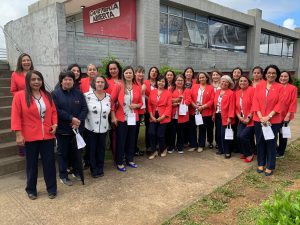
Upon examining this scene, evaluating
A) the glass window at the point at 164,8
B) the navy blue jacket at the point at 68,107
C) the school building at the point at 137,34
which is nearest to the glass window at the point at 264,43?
the school building at the point at 137,34

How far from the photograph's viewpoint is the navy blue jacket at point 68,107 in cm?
422

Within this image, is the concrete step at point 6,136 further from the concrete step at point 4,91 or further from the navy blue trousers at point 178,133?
the navy blue trousers at point 178,133

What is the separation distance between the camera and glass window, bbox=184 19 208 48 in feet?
45.2

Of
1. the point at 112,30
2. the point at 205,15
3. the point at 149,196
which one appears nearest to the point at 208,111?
the point at 149,196

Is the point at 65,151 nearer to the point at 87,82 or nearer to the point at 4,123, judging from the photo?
the point at 87,82

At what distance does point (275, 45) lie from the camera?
22.8 m

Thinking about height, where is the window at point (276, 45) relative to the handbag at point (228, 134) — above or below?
above

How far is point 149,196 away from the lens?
4.03m

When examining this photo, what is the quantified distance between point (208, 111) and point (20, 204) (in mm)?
4104

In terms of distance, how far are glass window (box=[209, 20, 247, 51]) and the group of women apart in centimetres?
1015

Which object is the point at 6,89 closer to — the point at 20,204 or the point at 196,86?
the point at 20,204

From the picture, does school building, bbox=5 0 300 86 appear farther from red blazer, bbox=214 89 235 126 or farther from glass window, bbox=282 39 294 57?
glass window, bbox=282 39 294 57

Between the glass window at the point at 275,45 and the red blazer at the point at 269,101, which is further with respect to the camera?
the glass window at the point at 275,45

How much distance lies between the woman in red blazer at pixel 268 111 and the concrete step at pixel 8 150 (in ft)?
14.9
